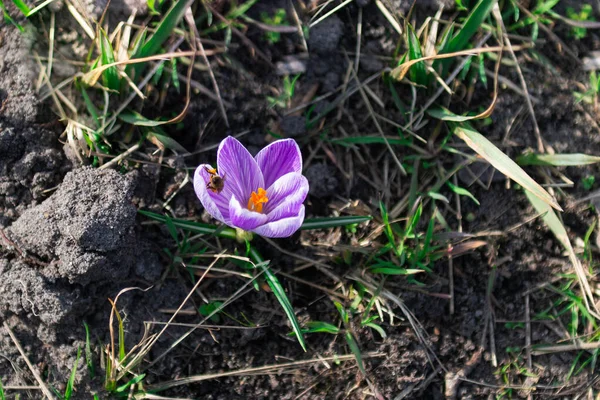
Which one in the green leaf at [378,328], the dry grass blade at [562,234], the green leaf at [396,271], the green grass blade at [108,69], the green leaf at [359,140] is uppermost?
the green grass blade at [108,69]

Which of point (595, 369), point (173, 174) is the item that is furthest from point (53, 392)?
point (595, 369)

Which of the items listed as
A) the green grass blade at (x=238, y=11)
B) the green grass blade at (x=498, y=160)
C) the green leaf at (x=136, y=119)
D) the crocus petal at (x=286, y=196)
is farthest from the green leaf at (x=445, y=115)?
the green leaf at (x=136, y=119)

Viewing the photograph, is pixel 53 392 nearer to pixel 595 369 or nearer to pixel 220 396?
pixel 220 396

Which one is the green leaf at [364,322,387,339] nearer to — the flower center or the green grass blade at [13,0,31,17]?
the flower center

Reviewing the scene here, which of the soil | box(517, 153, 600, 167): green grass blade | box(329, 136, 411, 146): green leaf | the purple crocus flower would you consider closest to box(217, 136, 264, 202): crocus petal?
the purple crocus flower

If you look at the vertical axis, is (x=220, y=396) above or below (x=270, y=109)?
below

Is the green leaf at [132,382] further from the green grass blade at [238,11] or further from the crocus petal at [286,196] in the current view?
the green grass blade at [238,11]
